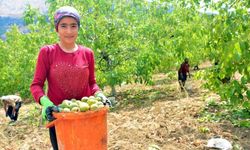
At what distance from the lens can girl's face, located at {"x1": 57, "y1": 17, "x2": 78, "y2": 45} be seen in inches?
136

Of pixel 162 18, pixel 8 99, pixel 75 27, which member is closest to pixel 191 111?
pixel 75 27

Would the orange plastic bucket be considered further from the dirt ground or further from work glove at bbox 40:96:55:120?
the dirt ground

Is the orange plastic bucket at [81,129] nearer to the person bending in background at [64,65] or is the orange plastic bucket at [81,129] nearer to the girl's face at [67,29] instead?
the person bending in background at [64,65]

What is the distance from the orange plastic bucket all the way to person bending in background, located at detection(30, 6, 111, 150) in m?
0.26

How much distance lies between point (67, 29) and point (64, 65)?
32 cm

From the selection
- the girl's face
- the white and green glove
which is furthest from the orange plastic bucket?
the girl's face

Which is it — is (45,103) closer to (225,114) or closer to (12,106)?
(225,114)

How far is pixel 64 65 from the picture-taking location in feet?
11.5

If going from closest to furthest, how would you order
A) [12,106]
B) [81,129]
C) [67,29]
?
1. [81,129]
2. [67,29]
3. [12,106]

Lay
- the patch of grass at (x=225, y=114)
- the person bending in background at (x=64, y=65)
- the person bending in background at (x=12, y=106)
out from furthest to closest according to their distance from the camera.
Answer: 1. the person bending in background at (x=12, y=106)
2. the patch of grass at (x=225, y=114)
3. the person bending in background at (x=64, y=65)

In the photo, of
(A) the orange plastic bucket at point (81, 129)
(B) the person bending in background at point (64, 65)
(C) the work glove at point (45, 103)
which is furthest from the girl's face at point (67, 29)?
(A) the orange plastic bucket at point (81, 129)

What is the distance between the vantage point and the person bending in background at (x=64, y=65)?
3.44 meters

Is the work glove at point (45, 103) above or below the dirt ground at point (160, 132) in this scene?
above

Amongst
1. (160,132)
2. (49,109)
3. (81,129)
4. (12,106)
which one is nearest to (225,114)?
(160,132)
